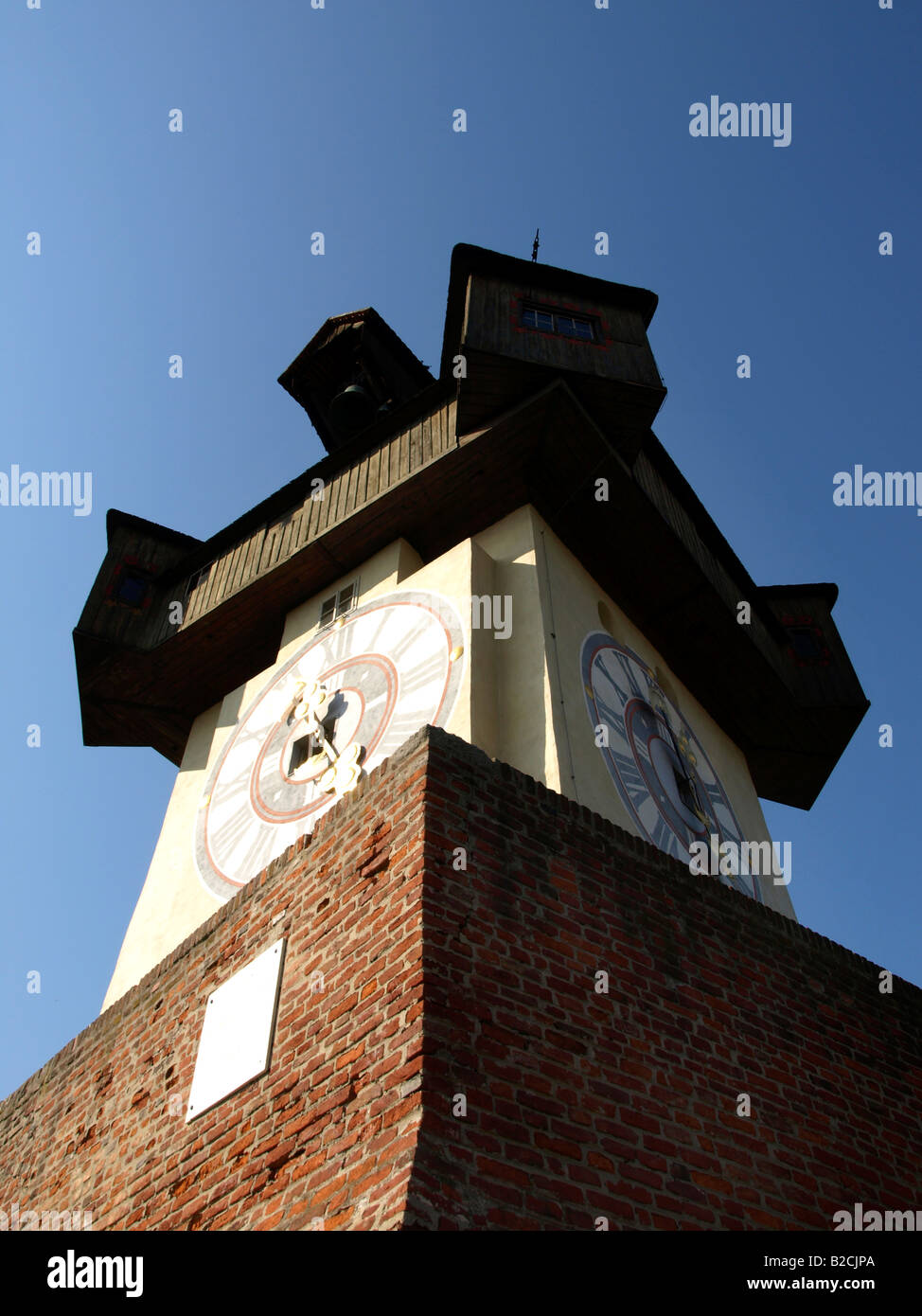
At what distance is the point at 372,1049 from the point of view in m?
4.80

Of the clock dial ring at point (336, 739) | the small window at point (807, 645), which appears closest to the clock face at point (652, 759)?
the clock dial ring at point (336, 739)

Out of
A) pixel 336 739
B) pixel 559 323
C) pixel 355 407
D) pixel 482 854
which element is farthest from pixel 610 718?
pixel 355 407

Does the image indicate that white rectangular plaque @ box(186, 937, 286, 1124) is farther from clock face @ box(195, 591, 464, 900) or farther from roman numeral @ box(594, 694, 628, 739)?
roman numeral @ box(594, 694, 628, 739)

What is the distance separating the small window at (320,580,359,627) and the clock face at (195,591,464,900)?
0.15m

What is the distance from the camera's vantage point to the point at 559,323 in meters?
11.1

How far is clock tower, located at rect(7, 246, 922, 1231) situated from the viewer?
482cm

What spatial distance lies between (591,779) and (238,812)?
3264 millimetres

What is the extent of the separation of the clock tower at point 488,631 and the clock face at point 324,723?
2 cm

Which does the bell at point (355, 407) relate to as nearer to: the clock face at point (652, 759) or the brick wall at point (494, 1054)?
the clock face at point (652, 759)

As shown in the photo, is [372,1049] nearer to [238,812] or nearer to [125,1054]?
[125,1054]

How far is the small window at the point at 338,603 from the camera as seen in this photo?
35.6 feet

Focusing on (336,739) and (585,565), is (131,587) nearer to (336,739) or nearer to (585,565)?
(336,739)

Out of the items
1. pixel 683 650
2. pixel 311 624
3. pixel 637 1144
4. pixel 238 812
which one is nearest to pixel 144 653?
pixel 311 624

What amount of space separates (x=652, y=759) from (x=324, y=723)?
2735mm
